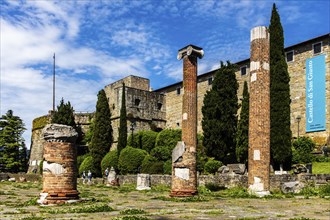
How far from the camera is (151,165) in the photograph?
29641 mm

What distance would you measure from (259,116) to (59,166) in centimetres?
724

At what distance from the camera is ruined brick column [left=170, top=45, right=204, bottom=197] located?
14.6 m

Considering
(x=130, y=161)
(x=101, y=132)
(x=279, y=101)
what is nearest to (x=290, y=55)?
(x=279, y=101)

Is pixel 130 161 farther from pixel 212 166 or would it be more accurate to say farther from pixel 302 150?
pixel 302 150

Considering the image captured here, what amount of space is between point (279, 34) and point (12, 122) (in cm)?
3784

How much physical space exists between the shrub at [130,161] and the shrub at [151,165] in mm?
1185

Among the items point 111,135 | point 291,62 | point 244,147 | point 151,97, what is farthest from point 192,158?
point 151,97

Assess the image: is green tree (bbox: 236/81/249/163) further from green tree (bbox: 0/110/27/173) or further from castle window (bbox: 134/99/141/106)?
green tree (bbox: 0/110/27/173)

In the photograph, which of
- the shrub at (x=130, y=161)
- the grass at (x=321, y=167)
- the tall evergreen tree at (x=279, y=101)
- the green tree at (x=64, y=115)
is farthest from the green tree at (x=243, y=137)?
the green tree at (x=64, y=115)

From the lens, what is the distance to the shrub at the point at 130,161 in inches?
1256

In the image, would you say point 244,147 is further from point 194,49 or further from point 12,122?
point 12,122

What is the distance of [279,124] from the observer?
25.7 metres

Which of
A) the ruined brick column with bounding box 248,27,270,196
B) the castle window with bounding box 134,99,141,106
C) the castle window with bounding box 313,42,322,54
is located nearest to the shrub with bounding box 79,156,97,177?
the castle window with bounding box 134,99,141,106

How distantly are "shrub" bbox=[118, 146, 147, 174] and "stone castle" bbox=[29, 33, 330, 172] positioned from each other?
27.9ft
